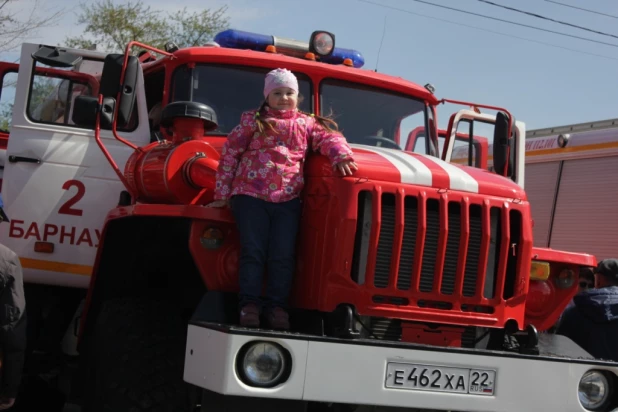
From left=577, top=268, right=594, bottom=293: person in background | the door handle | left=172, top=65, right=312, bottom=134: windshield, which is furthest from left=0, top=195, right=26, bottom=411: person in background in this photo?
left=577, top=268, right=594, bottom=293: person in background

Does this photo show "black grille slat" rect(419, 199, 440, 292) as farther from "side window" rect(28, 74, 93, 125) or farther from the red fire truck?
"side window" rect(28, 74, 93, 125)

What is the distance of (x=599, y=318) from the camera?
262 inches

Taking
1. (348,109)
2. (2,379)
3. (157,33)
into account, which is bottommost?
(2,379)

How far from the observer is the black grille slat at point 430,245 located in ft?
15.3

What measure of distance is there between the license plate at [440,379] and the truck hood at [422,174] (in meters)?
0.93

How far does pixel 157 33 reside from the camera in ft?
89.3

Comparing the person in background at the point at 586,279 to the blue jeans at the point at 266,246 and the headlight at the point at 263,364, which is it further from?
the headlight at the point at 263,364

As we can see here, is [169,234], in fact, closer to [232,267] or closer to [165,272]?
[165,272]

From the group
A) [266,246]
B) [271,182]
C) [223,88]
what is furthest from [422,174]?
[223,88]

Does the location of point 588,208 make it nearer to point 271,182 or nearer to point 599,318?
point 599,318

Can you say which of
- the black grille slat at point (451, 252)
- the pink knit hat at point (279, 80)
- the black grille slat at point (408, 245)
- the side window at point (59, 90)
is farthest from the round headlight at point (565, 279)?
the side window at point (59, 90)

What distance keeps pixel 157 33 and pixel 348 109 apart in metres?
21.7

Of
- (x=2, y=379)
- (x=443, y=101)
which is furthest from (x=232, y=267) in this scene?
(x=443, y=101)

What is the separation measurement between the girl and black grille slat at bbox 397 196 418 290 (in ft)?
1.14
